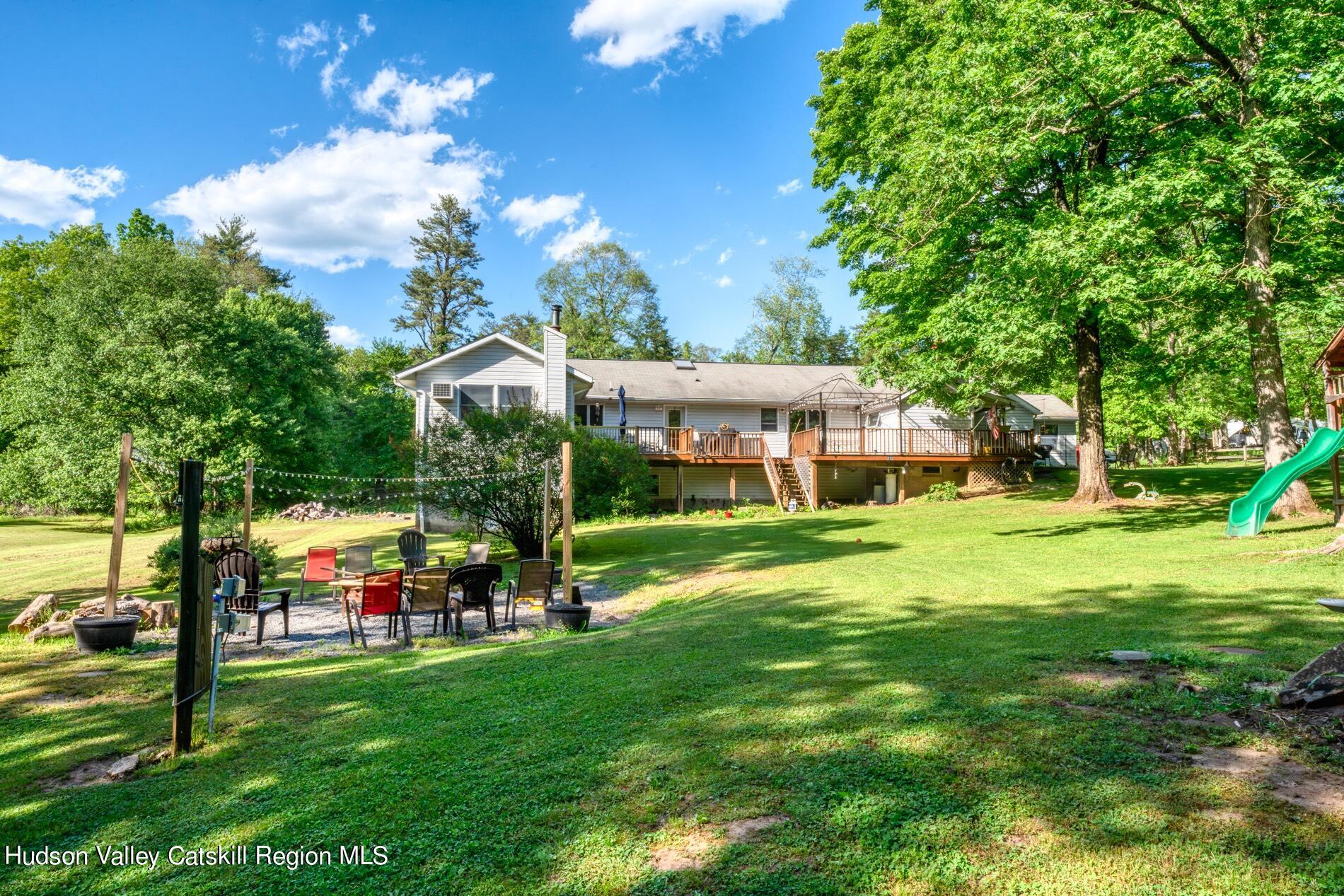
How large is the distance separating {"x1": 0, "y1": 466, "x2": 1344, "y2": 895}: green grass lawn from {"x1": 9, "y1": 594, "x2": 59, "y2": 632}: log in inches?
37.0

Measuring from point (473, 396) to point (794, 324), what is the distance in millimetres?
33708

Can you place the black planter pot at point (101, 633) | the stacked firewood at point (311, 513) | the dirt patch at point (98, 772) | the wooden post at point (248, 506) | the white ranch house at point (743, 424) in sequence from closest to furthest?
the dirt patch at point (98, 772)
the black planter pot at point (101, 633)
the wooden post at point (248, 506)
the white ranch house at point (743, 424)
the stacked firewood at point (311, 513)

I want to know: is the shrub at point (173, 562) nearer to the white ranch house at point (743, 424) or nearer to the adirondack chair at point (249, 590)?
the adirondack chair at point (249, 590)

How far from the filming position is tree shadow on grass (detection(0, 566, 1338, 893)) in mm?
2789

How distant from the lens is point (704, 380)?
31.8 meters

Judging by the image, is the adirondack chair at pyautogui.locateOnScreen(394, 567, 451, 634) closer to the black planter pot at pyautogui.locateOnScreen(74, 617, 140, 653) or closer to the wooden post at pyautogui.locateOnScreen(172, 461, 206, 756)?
the black planter pot at pyautogui.locateOnScreen(74, 617, 140, 653)

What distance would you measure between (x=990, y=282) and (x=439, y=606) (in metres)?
14.1

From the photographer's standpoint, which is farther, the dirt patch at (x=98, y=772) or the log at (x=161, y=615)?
the log at (x=161, y=615)

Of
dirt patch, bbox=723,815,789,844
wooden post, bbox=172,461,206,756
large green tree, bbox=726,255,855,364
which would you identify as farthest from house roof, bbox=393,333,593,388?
large green tree, bbox=726,255,855,364

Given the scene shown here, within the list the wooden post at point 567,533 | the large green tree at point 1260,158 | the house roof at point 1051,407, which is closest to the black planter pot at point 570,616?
the wooden post at point 567,533

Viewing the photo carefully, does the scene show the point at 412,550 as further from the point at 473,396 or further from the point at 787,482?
the point at 787,482

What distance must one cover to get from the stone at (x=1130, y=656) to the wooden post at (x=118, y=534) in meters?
10.3

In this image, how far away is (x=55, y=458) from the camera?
27.3 meters

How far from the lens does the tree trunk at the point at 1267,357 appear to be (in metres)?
14.0
